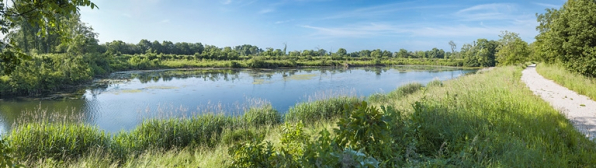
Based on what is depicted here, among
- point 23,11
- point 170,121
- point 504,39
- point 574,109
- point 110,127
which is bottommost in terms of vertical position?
point 110,127

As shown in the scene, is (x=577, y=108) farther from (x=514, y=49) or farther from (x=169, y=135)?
(x=514, y=49)

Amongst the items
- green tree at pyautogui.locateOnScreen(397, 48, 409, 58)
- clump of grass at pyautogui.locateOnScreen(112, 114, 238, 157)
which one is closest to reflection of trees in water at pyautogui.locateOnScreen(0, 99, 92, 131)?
clump of grass at pyautogui.locateOnScreen(112, 114, 238, 157)

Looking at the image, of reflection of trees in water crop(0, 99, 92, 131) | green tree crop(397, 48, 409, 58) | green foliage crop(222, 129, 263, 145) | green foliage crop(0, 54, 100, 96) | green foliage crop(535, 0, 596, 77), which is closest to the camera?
green foliage crop(222, 129, 263, 145)

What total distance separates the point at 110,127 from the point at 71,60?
1914 cm

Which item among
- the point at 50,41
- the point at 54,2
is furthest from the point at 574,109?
the point at 50,41

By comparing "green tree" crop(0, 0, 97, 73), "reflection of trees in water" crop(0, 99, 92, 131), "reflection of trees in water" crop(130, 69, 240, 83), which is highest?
"green tree" crop(0, 0, 97, 73)

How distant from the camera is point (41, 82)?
1739cm

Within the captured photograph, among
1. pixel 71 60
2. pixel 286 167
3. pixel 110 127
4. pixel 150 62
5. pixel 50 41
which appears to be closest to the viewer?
pixel 286 167

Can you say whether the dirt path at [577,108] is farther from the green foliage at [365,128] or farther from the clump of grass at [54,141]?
the clump of grass at [54,141]

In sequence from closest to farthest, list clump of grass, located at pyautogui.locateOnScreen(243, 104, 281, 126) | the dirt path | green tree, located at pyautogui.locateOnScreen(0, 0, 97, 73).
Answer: green tree, located at pyautogui.locateOnScreen(0, 0, 97, 73), the dirt path, clump of grass, located at pyautogui.locateOnScreen(243, 104, 281, 126)

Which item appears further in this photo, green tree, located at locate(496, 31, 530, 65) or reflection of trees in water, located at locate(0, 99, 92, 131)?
green tree, located at locate(496, 31, 530, 65)

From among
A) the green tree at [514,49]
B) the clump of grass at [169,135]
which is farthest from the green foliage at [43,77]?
the green tree at [514,49]

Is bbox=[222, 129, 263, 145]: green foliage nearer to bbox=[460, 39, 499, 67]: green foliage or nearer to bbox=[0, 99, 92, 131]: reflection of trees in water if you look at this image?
bbox=[0, 99, 92, 131]: reflection of trees in water

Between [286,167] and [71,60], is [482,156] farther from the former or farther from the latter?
[71,60]
